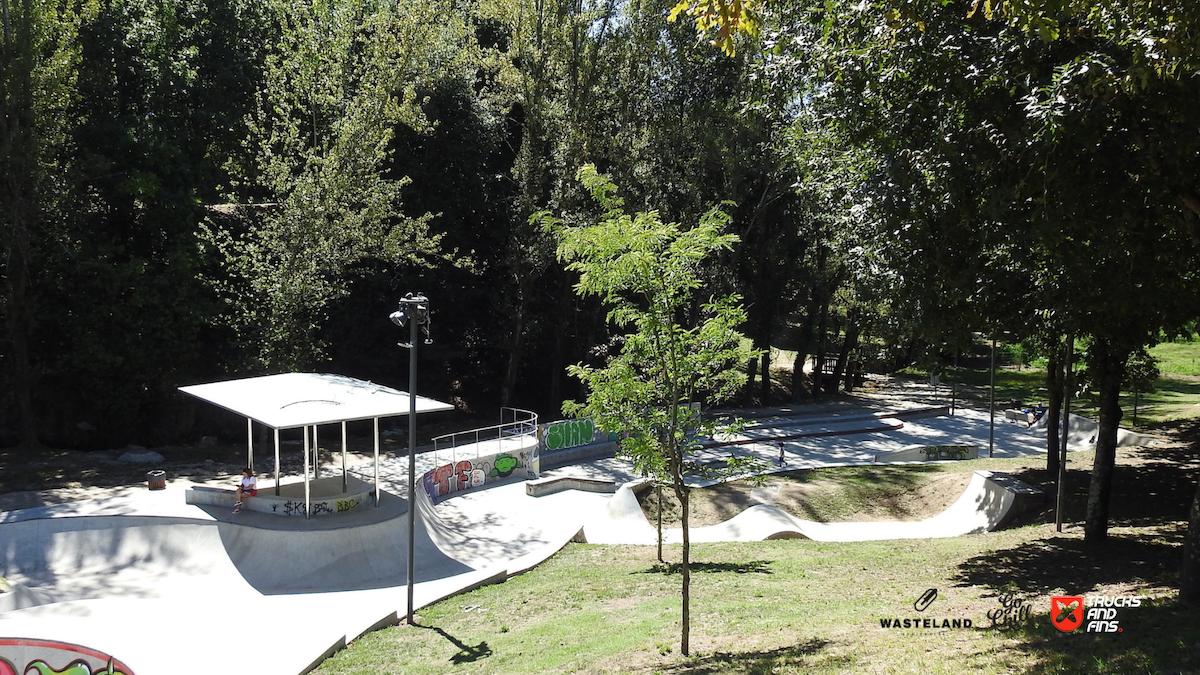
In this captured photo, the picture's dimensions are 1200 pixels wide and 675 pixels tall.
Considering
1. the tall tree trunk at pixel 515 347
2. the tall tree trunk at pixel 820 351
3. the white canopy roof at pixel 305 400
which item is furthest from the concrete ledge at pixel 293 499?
the tall tree trunk at pixel 820 351

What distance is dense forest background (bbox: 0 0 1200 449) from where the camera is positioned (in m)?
9.77

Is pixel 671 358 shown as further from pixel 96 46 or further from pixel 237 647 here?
pixel 96 46

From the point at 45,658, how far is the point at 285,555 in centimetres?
633

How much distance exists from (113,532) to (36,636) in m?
6.81

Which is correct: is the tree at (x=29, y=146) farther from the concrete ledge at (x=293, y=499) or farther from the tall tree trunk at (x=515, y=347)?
the tall tree trunk at (x=515, y=347)

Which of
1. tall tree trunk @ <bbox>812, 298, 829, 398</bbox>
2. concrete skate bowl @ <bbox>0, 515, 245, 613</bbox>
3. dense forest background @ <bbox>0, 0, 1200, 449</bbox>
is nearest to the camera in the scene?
dense forest background @ <bbox>0, 0, 1200, 449</bbox>

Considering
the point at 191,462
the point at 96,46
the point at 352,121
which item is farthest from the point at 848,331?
the point at 96,46

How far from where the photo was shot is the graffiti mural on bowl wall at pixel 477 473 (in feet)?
72.8

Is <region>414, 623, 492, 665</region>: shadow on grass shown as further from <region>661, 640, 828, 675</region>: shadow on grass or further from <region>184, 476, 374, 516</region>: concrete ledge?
<region>184, 476, 374, 516</region>: concrete ledge

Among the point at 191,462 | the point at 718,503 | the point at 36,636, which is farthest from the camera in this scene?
the point at 191,462

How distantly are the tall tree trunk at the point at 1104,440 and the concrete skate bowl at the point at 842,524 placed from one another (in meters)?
4.25

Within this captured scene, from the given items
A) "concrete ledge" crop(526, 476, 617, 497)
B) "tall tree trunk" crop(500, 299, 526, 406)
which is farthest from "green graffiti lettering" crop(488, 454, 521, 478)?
"tall tree trunk" crop(500, 299, 526, 406)

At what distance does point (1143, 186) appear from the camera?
9711 millimetres

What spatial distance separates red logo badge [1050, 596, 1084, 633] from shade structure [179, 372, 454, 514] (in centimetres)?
1127
